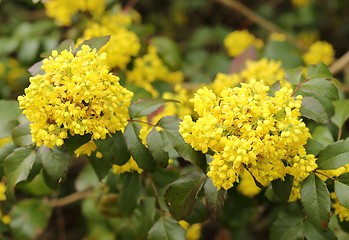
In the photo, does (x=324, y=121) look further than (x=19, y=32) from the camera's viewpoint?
No

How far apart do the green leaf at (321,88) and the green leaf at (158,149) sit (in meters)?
0.59

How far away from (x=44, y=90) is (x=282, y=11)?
3677 millimetres

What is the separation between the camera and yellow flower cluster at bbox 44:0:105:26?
9.26 feet

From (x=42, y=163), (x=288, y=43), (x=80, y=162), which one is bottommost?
(x=80, y=162)

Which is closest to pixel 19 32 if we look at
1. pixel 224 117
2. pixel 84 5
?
pixel 84 5

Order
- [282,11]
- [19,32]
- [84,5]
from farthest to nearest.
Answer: [282,11]
[19,32]
[84,5]

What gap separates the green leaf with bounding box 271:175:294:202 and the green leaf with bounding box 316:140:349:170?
118 millimetres

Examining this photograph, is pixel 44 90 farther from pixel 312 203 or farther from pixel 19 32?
pixel 19 32

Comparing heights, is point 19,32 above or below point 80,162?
above

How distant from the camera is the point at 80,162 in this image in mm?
3607

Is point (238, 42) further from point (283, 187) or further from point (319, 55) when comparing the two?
point (283, 187)

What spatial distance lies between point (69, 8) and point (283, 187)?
1763mm

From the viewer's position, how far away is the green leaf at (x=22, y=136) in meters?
1.89

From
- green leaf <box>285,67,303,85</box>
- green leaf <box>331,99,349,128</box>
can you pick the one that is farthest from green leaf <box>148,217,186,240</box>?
green leaf <box>331,99,349,128</box>
